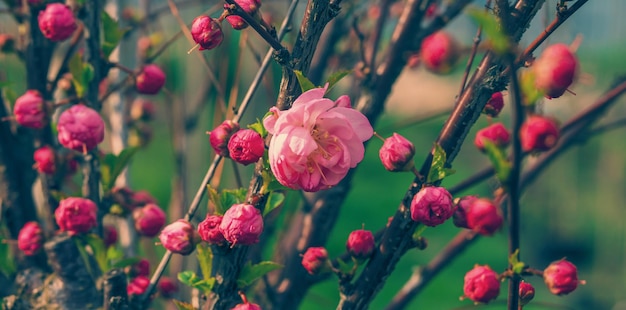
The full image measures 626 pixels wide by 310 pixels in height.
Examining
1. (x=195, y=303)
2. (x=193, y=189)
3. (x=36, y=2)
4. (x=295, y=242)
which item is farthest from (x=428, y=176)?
(x=193, y=189)

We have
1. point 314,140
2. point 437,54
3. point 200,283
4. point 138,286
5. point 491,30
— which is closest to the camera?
point 491,30

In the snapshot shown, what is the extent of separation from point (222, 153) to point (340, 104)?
13cm

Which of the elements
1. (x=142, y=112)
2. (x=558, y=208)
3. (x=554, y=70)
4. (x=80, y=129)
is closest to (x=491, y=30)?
(x=554, y=70)

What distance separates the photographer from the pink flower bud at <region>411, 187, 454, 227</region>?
0.60 meters

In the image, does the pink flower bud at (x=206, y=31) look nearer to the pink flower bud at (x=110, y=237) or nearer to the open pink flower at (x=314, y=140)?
the open pink flower at (x=314, y=140)

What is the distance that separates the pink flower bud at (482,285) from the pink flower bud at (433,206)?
8cm

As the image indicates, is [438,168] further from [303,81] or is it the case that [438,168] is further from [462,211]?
[303,81]

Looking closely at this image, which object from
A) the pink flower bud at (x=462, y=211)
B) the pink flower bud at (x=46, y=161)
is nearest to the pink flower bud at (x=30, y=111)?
the pink flower bud at (x=46, y=161)

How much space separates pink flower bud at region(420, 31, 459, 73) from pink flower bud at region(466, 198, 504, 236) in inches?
18.4

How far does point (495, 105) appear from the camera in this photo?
0.68m

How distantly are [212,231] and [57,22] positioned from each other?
0.33m

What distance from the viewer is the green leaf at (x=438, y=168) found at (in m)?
0.63

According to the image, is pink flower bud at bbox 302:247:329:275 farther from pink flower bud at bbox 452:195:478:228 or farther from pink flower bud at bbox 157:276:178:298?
pink flower bud at bbox 157:276:178:298

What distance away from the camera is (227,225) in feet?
2.00
